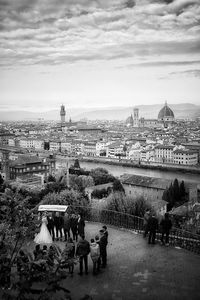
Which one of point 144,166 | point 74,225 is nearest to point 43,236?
point 74,225

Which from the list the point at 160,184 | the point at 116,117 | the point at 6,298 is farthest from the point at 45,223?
the point at 116,117

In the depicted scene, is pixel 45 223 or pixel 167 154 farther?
pixel 167 154

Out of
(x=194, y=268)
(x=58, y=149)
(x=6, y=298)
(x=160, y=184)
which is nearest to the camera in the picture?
(x=6, y=298)

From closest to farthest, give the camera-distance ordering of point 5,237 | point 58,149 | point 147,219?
point 5,237 < point 147,219 < point 58,149

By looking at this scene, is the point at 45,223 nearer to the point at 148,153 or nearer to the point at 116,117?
the point at 148,153

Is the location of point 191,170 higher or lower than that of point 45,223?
lower

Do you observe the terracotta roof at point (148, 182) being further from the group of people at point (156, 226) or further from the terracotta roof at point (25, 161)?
the group of people at point (156, 226)

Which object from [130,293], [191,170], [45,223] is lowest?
[191,170]
